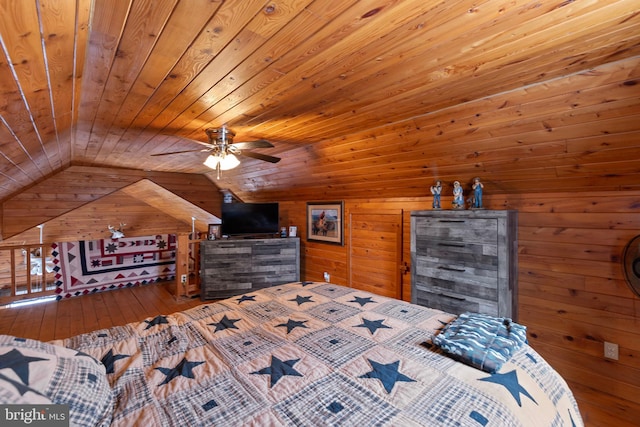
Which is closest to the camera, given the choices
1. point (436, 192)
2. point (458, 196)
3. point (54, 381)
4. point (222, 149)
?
point (54, 381)

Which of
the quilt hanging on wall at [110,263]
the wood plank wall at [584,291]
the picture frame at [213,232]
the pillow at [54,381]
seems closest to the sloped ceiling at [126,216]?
the quilt hanging on wall at [110,263]

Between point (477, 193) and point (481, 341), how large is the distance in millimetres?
1652

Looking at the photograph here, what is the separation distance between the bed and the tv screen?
295cm

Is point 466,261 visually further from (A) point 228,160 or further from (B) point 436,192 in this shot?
(A) point 228,160

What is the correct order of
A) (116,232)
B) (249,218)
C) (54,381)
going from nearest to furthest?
(54,381)
(249,218)
(116,232)

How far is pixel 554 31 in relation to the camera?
1.24 m

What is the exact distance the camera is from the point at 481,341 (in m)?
1.37

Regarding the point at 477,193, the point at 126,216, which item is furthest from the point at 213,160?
the point at 126,216

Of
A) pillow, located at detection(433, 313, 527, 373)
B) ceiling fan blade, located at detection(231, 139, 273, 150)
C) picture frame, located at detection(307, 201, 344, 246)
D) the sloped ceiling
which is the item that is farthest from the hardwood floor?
pillow, located at detection(433, 313, 527, 373)

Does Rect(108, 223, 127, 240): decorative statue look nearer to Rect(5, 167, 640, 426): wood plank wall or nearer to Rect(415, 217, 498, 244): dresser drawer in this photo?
Rect(415, 217, 498, 244): dresser drawer

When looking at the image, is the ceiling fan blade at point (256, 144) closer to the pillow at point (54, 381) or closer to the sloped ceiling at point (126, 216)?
the pillow at point (54, 381)

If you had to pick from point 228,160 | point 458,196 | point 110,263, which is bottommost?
point 110,263

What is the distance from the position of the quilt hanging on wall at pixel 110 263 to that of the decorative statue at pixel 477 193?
531 cm

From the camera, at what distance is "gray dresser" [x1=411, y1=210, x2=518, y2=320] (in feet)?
7.83
